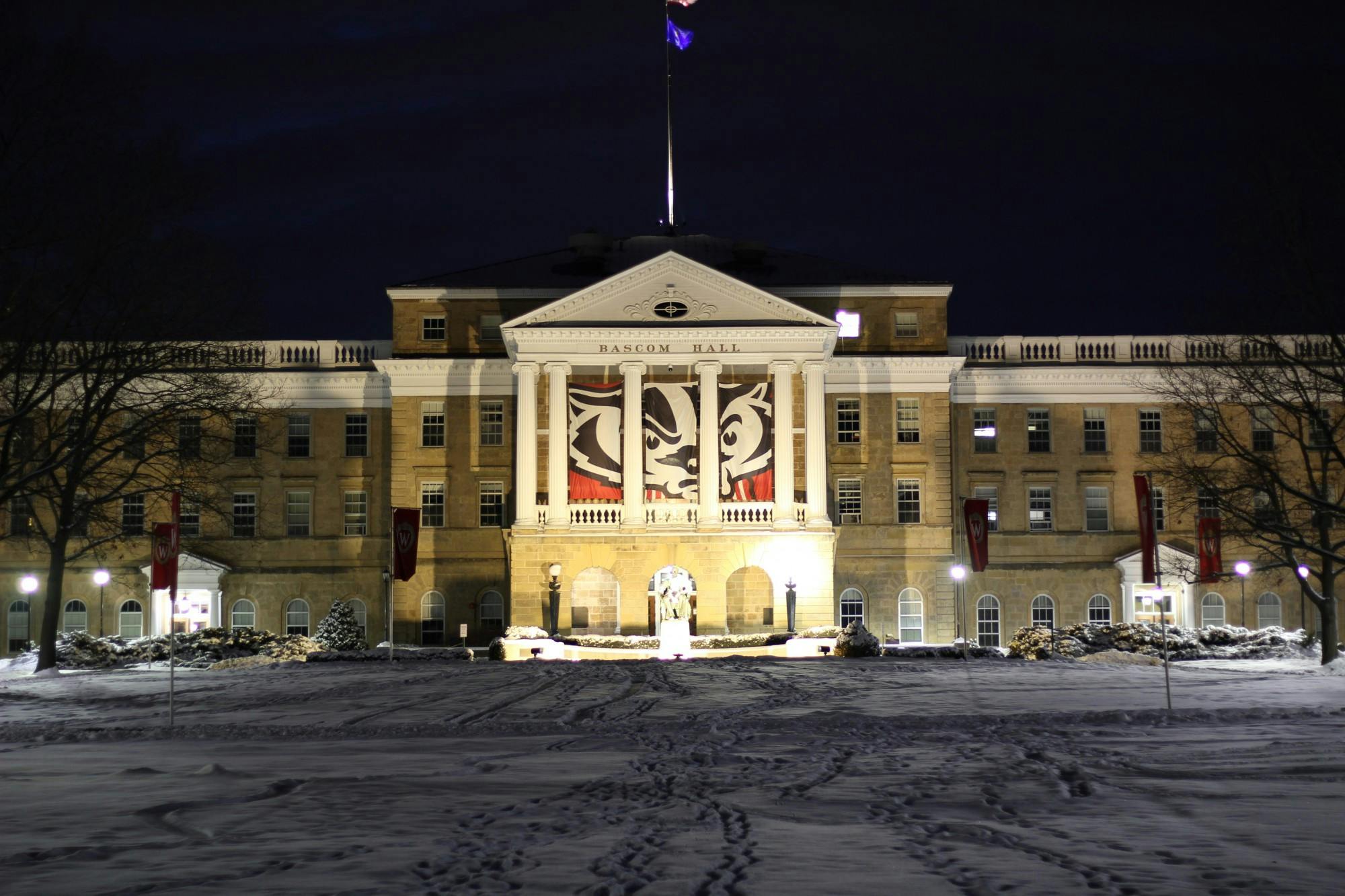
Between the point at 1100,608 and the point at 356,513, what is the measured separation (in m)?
31.1

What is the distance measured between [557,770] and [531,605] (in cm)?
3748

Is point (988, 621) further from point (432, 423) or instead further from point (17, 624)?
point (17, 624)

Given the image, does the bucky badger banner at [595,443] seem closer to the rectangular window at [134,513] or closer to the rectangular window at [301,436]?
the rectangular window at [301,436]

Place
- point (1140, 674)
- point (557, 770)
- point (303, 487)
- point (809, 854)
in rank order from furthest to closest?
point (303, 487) < point (1140, 674) < point (557, 770) < point (809, 854)

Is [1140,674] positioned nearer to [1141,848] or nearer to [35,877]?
[1141,848]

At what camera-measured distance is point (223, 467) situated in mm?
63312

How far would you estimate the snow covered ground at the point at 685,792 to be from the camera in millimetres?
11367

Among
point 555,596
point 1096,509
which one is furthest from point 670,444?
point 1096,509

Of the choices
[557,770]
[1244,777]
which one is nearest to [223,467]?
[557,770]

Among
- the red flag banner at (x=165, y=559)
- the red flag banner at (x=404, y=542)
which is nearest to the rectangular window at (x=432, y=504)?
the red flag banner at (x=404, y=542)

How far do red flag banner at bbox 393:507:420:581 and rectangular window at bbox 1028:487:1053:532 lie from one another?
2776 cm

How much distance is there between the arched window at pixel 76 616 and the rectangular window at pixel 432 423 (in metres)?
15.6

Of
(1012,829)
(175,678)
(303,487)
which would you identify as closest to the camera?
(1012,829)

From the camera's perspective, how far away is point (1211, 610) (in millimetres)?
62031
